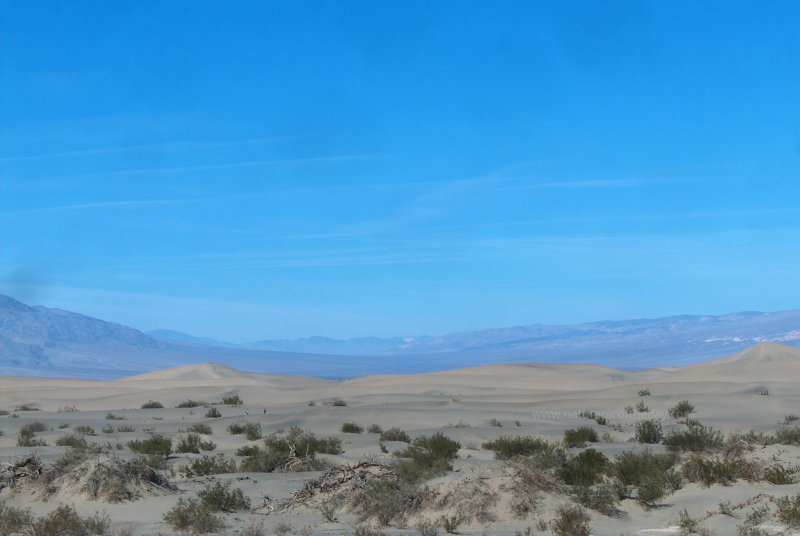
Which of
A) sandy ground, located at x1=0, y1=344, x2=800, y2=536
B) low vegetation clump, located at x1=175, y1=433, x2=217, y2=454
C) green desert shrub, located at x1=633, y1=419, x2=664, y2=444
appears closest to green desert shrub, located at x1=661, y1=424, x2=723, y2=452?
sandy ground, located at x1=0, y1=344, x2=800, y2=536

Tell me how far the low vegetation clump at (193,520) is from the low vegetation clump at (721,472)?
7.07 m

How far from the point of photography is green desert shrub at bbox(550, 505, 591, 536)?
33.7 feet

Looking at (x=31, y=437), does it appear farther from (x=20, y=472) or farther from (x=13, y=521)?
(x=13, y=521)

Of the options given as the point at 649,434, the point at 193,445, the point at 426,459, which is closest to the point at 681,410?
the point at 649,434

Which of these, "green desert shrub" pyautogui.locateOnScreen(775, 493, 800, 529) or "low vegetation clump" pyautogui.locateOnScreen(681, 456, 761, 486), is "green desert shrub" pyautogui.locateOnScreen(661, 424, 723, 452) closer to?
"low vegetation clump" pyautogui.locateOnScreen(681, 456, 761, 486)

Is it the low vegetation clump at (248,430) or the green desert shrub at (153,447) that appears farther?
the low vegetation clump at (248,430)

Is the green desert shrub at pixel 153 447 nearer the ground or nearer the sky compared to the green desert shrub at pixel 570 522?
nearer the sky

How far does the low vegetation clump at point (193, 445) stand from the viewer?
19000 millimetres

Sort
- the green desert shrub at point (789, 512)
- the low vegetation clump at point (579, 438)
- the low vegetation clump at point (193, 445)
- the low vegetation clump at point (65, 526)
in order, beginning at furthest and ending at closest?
1. the low vegetation clump at point (579, 438)
2. the low vegetation clump at point (193, 445)
3. the low vegetation clump at point (65, 526)
4. the green desert shrub at point (789, 512)

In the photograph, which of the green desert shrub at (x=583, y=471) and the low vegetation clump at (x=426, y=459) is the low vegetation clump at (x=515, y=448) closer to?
the low vegetation clump at (x=426, y=459)

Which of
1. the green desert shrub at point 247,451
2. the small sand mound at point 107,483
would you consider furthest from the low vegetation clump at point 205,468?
the small sand mound at point 107,483

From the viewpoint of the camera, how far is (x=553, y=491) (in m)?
12.0

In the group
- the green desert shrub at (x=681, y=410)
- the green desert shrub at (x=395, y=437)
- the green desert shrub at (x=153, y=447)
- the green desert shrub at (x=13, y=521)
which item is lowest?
the green desert shrub at (x=681, y=410)

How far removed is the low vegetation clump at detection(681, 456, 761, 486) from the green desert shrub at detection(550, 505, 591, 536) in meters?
2.50
